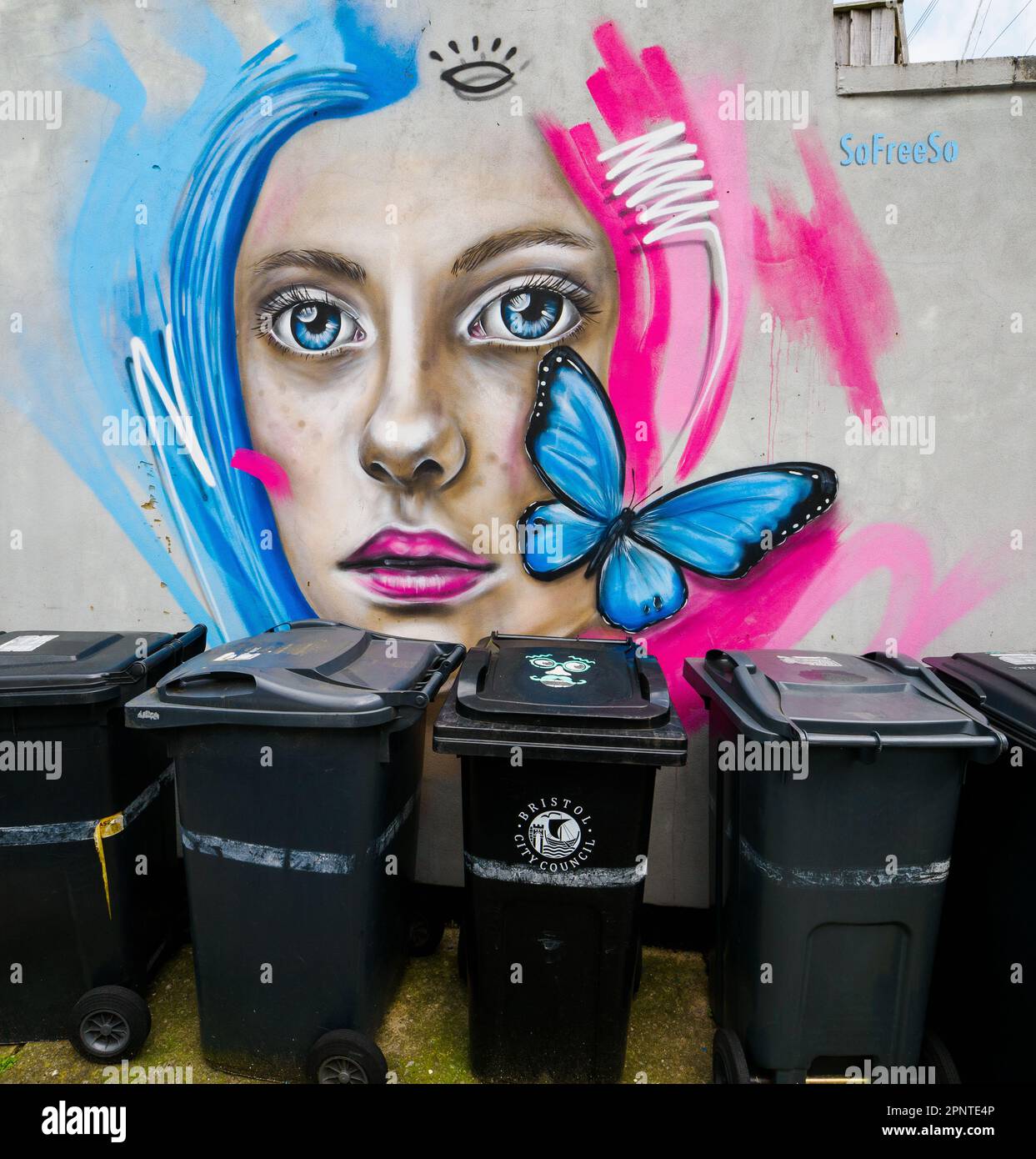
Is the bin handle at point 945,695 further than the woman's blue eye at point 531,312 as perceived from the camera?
No

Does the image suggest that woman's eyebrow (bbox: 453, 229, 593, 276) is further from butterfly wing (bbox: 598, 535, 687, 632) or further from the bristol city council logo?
the bristol city council logo

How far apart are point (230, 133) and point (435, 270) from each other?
3.50 feet

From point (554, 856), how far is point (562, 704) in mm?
464

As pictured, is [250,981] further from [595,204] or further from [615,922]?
[595,204]

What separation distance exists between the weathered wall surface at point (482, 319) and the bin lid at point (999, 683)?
35 cm

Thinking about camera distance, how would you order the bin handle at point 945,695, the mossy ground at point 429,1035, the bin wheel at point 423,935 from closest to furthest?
the bin handle at point 945,695 → the mossy ground at point 429,1035 → the bin wheel at point 423,935

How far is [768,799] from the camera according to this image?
2.15 m

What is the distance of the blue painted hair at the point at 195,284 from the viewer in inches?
120

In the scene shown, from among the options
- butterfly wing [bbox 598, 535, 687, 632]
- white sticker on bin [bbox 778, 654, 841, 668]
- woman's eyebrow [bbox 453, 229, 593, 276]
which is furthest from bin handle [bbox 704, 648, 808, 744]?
woman's eyebrow [bbox 453, 229, 593, 276]

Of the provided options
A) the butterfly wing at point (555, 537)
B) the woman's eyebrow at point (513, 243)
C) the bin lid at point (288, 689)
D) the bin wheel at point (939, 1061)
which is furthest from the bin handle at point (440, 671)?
the bin wheel at point (939, 1061)

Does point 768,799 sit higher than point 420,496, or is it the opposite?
point 420,496

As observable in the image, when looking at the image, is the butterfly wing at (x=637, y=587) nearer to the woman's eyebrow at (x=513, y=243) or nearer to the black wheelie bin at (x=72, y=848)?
the woman's eyebrow at (x=513, y=243)

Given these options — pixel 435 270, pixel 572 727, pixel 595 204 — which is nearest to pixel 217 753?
pixel 572 727

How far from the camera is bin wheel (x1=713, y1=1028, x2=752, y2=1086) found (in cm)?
219
